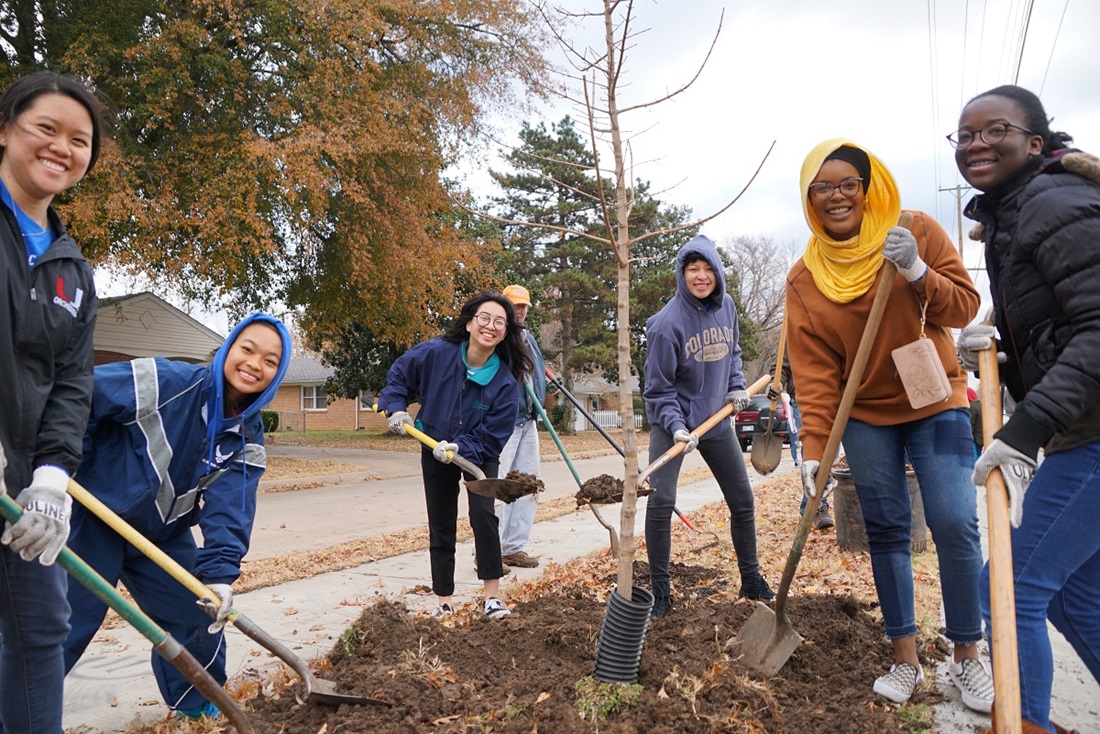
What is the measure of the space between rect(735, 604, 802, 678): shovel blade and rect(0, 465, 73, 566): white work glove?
7.75 ft

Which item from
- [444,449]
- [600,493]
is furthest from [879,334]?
[444,449]

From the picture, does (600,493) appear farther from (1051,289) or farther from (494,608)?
(1051,289)

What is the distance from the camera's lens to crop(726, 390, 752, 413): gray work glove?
4527 mm

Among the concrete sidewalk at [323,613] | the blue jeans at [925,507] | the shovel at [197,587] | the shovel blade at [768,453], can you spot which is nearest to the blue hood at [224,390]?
the shovel at [197,587]

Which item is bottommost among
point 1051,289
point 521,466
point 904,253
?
point 521,466

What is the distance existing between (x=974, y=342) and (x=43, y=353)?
271 centimetres

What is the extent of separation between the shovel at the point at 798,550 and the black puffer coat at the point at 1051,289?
0.39 meters

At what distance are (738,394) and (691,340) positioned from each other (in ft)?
1.83

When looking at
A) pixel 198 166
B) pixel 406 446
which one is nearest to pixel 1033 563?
pixel 198 166

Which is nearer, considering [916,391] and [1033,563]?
[1033,563]

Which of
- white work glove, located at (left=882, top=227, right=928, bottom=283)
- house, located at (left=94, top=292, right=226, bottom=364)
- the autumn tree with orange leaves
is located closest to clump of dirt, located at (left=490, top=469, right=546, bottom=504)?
white work glove, located at (left=882, top=227, right=928, bottom=283)

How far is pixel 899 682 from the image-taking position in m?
2.80

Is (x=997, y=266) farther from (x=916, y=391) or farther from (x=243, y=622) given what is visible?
(x=243, y=622)

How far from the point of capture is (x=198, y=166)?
11594 mm
